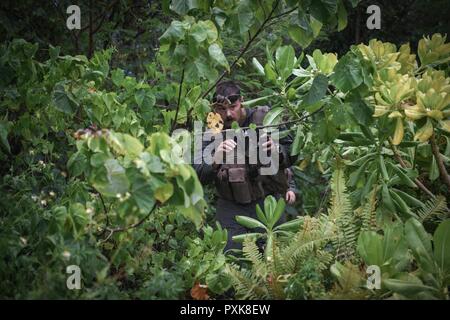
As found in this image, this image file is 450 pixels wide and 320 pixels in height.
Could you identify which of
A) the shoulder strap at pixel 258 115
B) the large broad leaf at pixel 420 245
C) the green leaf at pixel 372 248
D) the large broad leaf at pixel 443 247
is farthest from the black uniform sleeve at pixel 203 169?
the large broad leaf at pixel 443 247

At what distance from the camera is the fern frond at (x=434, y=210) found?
346 centimetres

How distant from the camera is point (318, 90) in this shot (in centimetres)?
338

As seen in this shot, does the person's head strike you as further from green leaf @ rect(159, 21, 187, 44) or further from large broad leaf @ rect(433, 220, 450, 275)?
large broad leaf @ rect(433, 220, 450, 275)

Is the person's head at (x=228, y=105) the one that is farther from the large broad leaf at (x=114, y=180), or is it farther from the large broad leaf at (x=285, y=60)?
the large broad leaf at (x=114, y=180)

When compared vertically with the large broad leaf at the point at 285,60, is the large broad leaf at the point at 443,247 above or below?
below

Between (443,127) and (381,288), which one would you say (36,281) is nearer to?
(381,288)

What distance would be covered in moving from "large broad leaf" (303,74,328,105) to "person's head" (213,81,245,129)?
1.08m

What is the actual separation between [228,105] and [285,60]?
0.64 metres

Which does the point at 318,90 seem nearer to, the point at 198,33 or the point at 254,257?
the point at 198,33

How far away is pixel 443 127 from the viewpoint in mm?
3326

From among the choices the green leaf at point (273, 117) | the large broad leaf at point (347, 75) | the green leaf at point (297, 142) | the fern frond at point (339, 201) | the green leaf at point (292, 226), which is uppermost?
the large broad leaf at point (347, 75)

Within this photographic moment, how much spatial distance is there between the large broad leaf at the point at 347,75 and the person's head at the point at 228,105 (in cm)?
128

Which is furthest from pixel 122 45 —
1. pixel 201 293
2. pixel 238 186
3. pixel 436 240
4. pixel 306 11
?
pixel 436 240

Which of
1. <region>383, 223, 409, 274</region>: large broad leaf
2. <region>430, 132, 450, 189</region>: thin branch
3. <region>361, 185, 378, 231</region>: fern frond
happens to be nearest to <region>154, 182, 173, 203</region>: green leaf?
<region>383, 223, 409, 274</region>: large broad leaf
